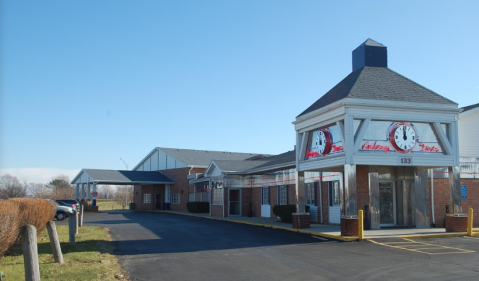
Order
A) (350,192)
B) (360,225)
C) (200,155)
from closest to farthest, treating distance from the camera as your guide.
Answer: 1. (360,225)
2. (350,192)
3. (200,155)

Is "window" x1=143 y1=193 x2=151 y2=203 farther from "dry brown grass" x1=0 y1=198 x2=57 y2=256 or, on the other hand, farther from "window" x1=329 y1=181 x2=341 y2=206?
"dry brown grass" x1=0 y1=198 x2=57 y2=256

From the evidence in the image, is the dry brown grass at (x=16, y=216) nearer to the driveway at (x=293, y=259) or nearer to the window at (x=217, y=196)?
the driveway at (x=293, y=259)

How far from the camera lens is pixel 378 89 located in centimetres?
1900

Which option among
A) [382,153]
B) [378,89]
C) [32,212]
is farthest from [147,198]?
[382,153]

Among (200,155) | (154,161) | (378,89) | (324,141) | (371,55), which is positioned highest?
(371,55)

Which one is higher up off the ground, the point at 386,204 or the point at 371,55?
the point at 371,55

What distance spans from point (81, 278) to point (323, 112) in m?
12.4

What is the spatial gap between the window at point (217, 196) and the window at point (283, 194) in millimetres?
6686

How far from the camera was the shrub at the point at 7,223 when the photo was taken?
36.5 ft

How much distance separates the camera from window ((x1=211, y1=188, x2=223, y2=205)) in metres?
35.7

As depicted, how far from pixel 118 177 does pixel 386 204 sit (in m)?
35.3

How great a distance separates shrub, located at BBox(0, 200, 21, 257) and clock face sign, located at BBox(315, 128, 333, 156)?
1186 centimetres

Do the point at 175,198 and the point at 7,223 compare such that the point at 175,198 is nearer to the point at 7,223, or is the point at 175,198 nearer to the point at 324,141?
the point at 324,141

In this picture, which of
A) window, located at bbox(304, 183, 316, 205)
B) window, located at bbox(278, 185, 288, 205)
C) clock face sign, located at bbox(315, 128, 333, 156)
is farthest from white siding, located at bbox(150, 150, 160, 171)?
clock face sign, located at bbox(315, 128, 333, 156)
